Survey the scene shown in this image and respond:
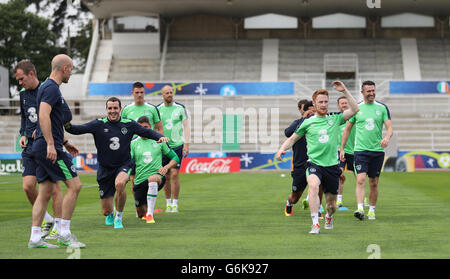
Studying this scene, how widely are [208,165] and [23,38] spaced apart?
1263 inches

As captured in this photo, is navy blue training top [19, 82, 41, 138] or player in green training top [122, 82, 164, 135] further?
player in green training top [122, 82, 164, 135]

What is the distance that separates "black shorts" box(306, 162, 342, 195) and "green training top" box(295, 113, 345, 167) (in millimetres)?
62

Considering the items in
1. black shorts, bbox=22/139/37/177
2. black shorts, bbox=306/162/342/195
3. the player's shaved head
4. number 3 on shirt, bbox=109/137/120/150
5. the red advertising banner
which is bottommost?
the red advertising banner

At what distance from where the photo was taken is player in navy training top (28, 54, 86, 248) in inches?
314

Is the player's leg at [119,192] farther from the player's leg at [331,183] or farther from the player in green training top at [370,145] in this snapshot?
the player in green training top at [370,145]

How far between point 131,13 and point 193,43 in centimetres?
486

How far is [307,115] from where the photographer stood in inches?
444

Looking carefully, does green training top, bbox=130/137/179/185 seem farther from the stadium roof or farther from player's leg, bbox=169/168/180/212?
the stadium roof

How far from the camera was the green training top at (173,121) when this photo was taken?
13156 mm

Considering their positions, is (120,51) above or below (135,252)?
above

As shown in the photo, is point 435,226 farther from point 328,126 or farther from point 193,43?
point 193,43

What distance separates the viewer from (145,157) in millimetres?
11477

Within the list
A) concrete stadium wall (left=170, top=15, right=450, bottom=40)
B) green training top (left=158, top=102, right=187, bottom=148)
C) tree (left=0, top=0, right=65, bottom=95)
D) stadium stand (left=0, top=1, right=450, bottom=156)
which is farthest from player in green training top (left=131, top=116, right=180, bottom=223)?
tree (left=0, top=0, right=65, bottom=95)

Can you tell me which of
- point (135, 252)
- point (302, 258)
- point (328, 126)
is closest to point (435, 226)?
point (328, 126)
